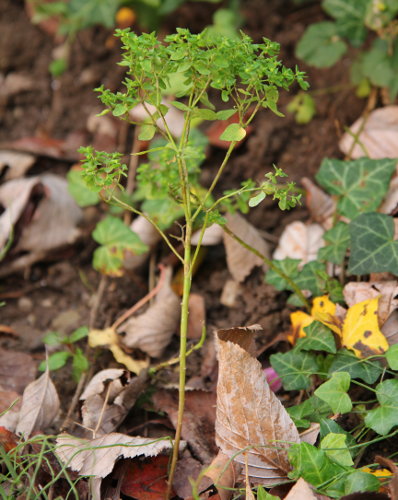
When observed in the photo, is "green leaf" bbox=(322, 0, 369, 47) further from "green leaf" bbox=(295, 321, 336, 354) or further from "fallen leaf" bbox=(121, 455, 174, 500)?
"fallen leaf" bbox=(121, 455, 174, 500)

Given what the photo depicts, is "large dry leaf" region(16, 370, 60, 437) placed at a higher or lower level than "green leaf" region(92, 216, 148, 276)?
lower

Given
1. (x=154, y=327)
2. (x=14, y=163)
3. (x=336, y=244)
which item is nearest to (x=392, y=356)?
(x=336, y=244)

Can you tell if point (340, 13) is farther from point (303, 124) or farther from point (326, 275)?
point (326, 275)

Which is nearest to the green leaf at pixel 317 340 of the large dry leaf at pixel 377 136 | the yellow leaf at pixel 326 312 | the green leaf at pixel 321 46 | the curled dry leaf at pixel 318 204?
the yellow leaf at pixel 326 312

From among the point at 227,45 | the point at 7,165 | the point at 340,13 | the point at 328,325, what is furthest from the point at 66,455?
the point at 340,13

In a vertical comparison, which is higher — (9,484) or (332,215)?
(332,215)

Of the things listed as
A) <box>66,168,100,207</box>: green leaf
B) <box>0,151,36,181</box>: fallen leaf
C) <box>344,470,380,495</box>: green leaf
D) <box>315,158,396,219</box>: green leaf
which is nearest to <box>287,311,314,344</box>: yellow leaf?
<box>315,158,396,219</box>: green leaf
